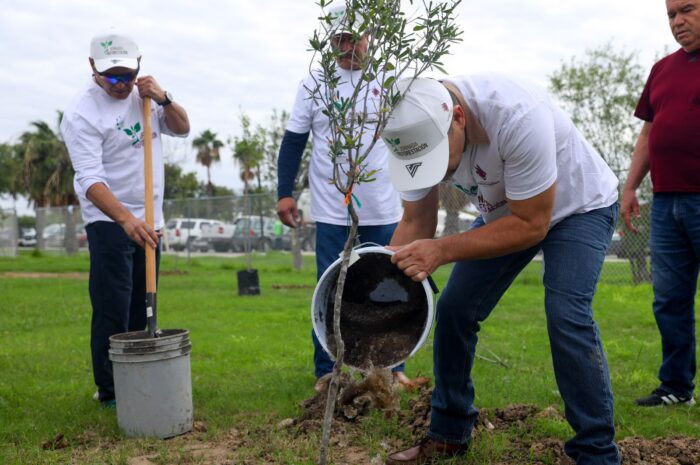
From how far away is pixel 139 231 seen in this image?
413 centimetres

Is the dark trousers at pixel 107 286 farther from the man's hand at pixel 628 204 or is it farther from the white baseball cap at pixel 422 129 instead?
the man's hand at pixel 628 204

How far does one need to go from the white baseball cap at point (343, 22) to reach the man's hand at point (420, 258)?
0.84 meters

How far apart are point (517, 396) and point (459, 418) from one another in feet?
4.30

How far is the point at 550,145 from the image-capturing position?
106 inches

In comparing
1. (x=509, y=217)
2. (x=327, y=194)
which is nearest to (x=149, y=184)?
(x=327, y=194)

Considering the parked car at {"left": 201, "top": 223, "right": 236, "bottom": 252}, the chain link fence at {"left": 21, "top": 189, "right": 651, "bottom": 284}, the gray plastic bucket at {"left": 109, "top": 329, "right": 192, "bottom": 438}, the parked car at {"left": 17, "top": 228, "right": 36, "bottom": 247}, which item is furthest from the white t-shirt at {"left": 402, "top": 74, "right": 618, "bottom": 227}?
the parked car at {"left": 17, "top": 228, "right": 36, "bottom": 247}

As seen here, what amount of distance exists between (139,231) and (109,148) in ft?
2.17

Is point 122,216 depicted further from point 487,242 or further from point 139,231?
point 487,242

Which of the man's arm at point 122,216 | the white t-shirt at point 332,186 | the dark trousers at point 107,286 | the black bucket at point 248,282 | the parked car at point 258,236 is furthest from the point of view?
the parked car at point 258,236

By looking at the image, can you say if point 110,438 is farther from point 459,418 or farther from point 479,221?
point 479,221

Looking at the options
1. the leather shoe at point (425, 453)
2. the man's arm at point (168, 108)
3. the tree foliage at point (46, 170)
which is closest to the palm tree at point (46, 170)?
the tree foliage at point (46, 170)

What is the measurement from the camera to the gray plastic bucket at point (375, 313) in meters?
3.26

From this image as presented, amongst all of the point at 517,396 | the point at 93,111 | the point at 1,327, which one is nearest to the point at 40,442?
the point at 93,111

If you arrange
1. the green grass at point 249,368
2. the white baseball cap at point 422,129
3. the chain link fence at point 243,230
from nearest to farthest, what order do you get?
the white baseball cap at point 422,129
the green grass at point 249,368
the chain link fence at point 243,230
